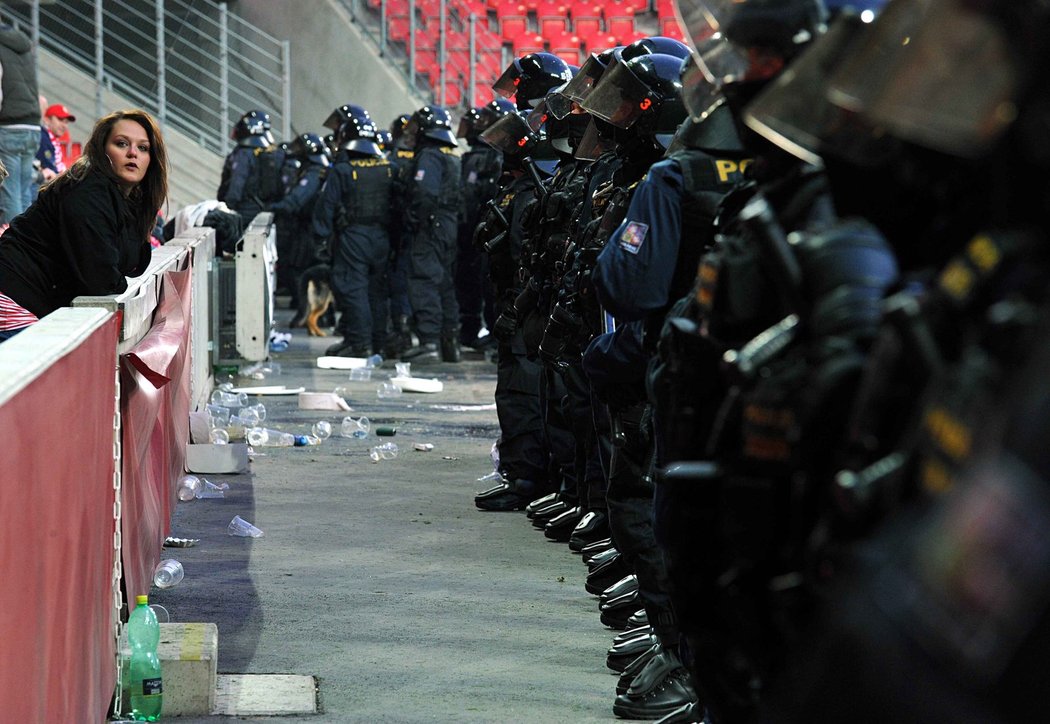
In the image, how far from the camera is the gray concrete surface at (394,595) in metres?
5.23

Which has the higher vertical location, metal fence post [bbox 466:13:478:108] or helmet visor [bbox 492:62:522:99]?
helmet visor [bbox 492:62:522:99]

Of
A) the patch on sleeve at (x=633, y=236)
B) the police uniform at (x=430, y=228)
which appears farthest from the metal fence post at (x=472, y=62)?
the patch on sleeve at (x=633, y=236)

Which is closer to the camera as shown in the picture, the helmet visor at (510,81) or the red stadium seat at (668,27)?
the helmet visor at (510,81)

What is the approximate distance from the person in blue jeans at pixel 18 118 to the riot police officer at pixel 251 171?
22.5 feet

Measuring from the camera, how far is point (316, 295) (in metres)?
18.3

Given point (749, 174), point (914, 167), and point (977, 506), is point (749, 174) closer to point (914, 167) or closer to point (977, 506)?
point (914, 167)

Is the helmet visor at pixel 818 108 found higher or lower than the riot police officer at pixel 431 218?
higher

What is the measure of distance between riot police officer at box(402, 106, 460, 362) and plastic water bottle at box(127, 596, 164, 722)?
10285 millimetres

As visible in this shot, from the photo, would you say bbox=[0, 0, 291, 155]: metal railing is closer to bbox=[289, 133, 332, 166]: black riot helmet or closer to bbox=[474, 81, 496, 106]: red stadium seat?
bbox=[474, 81, 496, 106]: red stadium seat

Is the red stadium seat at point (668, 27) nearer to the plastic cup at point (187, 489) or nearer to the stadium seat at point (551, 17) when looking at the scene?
the stadium seat at point (551, 17)

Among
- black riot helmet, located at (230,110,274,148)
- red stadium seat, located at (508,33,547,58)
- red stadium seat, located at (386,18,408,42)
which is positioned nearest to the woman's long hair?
black riot helmet, located at (230,110,274,148)

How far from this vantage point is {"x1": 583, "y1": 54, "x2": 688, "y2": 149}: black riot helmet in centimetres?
555

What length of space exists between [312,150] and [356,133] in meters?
3.27

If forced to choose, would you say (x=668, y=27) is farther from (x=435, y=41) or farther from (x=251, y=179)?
(x=251, y=179)
